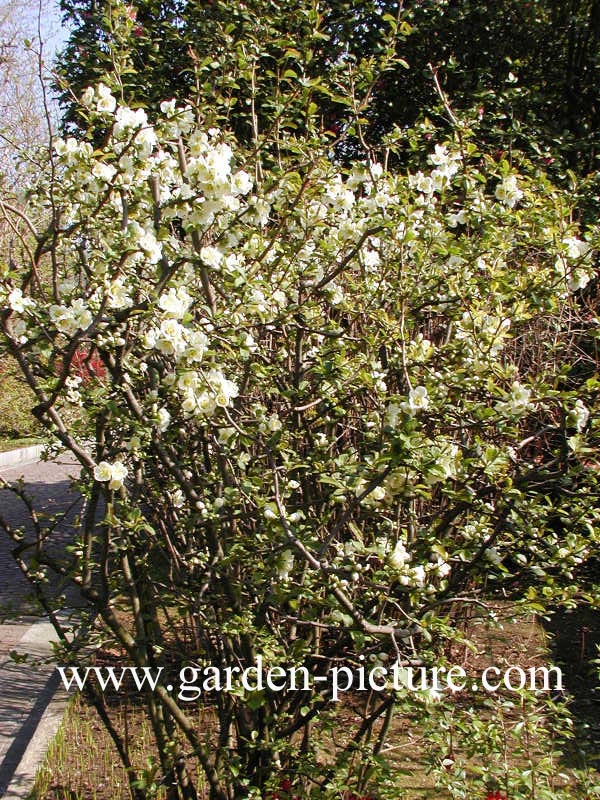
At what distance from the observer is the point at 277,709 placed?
264cm

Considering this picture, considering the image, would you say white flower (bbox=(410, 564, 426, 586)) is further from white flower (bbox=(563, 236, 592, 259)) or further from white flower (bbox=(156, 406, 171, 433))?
white flower (bbox=(563, 236, 592, 259))

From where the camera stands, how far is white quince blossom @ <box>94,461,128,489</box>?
2.14 m

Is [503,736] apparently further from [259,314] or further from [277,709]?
[259,314]

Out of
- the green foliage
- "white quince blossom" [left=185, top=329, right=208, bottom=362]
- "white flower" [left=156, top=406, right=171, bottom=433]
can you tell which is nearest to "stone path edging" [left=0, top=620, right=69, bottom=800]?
"white flower" [left=156, top=406, right=171, bottom=433]

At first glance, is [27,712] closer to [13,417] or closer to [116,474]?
[116,474]

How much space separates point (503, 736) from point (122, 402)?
66.6 inches

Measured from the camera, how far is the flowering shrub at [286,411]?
2.10 meters

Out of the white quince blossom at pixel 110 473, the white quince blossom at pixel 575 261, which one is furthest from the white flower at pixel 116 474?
the white quince blossom at pixel 575 261

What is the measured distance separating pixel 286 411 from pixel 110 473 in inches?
38.3

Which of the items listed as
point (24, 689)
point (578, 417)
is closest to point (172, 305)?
point (578, 417)

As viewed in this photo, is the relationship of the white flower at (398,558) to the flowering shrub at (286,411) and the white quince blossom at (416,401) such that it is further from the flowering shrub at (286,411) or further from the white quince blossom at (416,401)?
the white quince blossom at (416,401)

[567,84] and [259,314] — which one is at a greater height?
[567,84]

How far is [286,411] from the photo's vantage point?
117 inches

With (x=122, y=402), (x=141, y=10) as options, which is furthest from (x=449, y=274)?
(x=141, y=10)
